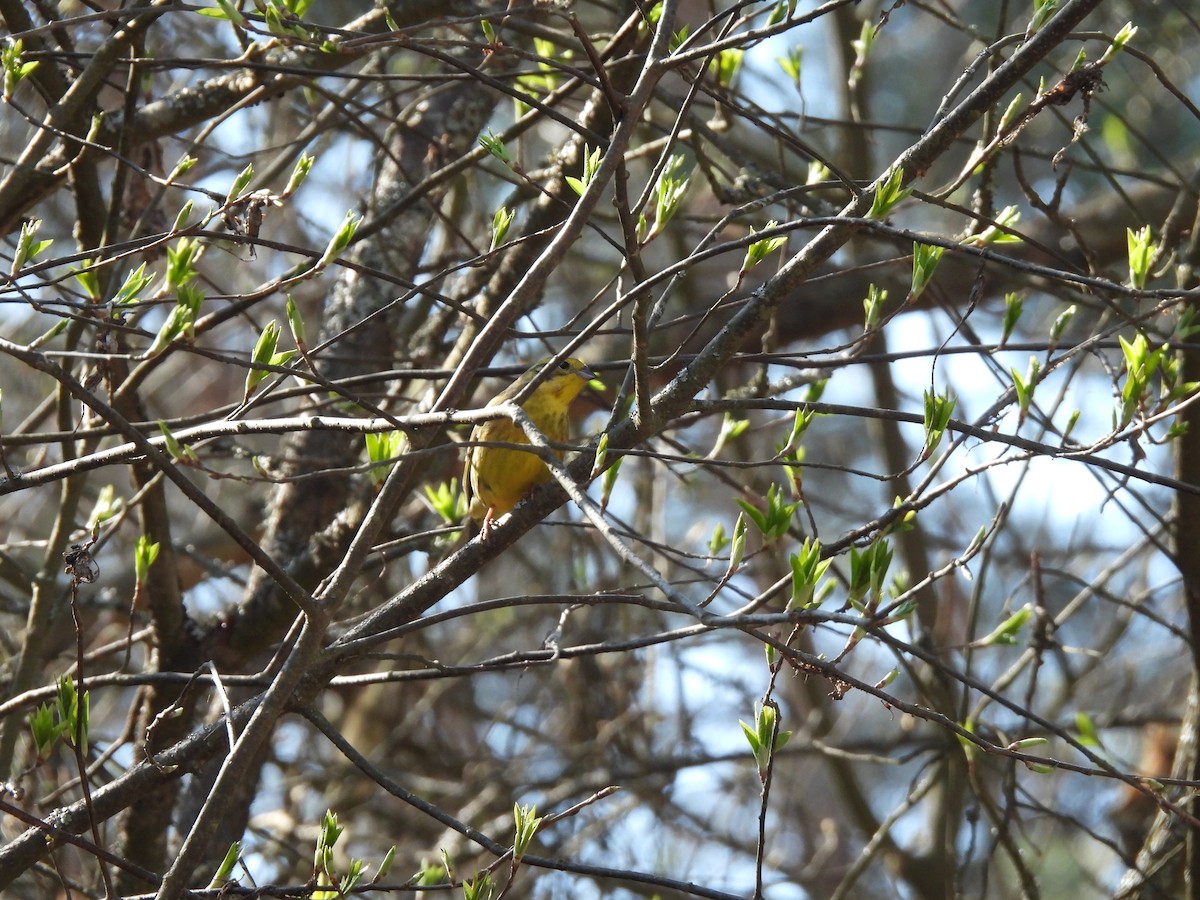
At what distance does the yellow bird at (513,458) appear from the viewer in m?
3.79

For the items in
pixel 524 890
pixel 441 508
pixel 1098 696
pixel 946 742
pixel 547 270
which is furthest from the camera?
pixel 1098 696

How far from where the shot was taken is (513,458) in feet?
12.5

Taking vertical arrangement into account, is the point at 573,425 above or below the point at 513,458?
above

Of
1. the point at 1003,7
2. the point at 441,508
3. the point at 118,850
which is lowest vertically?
the point at 118,850

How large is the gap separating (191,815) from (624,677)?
260 centimetres

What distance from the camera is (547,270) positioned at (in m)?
1.94

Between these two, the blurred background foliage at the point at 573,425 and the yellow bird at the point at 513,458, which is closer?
the blurred background foliage at the point at 573,425

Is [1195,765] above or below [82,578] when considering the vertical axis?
above

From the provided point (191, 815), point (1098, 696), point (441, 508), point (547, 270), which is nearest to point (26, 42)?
point (441, 508)

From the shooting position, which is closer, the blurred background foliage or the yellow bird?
the blurred background foliage

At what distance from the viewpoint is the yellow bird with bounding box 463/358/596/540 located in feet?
12.5

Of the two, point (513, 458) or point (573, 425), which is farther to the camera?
point (573, 425)

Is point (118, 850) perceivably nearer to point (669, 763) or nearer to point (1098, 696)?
point (669, 763)

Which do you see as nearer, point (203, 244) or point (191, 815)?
point (203, 244)
